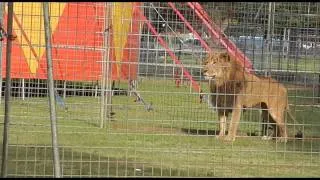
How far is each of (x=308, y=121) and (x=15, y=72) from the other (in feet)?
20.3

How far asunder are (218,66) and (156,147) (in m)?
1.69

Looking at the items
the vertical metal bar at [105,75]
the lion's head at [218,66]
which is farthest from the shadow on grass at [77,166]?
the vertical metal bar at [105,75]

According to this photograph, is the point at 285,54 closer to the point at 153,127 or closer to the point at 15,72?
the point at 153,127

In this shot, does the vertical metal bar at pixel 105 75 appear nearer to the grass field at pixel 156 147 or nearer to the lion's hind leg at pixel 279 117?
the grass field at pixel 156 147

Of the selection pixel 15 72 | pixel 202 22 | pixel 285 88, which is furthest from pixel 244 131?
pixel 15 72

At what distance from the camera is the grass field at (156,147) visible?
26.1 ft

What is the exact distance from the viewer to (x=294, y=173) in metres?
8.30

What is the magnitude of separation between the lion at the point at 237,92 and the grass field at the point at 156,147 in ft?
1.03

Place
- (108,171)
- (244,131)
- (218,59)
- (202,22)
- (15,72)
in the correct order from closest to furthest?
(108,171) → (202,22) → (218,59) → (244,131) → (15,72)

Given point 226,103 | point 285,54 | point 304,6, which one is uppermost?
point 304,6

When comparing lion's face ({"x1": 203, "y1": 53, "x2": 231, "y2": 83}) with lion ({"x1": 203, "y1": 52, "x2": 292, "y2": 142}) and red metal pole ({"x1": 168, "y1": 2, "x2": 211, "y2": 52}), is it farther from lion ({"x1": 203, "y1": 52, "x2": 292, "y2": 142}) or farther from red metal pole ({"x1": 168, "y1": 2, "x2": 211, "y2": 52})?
red metal pole ({"x1": 168, "y1": 2, "x2": 211, "y2": 52})

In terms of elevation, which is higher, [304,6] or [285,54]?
[304,6]

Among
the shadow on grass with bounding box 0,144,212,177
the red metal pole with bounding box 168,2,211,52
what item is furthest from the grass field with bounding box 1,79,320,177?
the red metal pole with bounding box 168,2,211,52

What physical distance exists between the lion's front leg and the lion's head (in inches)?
22.6
